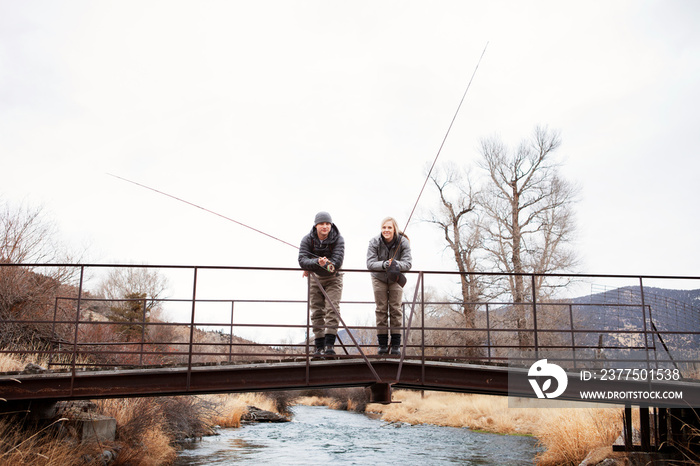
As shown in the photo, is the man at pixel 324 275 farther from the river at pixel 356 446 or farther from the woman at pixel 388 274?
the river at pixel 356 446

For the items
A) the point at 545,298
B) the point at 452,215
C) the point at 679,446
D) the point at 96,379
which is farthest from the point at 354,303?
the point at 452,215

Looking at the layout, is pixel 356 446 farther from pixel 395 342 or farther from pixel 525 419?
pixel 395 342

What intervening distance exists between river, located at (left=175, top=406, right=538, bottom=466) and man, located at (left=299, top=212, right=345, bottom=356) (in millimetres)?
7085

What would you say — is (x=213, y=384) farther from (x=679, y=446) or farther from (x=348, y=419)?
(x=348, y=419)

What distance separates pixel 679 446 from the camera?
8992mm

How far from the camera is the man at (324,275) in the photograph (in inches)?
301

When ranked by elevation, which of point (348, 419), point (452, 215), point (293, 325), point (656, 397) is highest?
point (452, 215)

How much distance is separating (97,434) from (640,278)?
34.4ft

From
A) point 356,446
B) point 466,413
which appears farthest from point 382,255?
point 466,413

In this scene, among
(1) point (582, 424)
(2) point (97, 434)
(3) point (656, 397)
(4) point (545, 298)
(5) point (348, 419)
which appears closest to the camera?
(3) point (656, 397)

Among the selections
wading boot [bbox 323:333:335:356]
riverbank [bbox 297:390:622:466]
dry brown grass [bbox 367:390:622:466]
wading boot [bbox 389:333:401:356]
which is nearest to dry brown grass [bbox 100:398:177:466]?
wading boot [bbox 323:333:335:356]

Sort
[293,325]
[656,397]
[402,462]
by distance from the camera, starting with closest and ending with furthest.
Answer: [293,325] < [656,397] < [402,462]

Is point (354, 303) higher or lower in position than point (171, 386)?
higher

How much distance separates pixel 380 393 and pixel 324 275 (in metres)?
1.92
